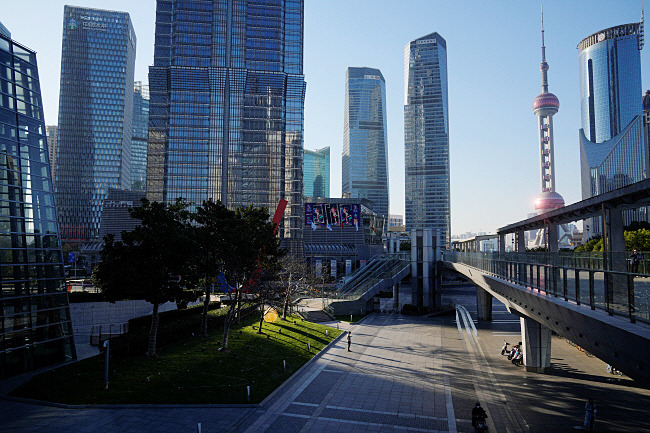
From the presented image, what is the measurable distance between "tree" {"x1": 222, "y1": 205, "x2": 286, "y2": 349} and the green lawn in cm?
238

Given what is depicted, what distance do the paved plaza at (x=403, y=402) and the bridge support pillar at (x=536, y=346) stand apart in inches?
33.5

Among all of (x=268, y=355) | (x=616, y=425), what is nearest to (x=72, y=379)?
(x=268, y=355)

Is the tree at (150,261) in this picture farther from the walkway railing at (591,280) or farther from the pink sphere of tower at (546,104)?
the pink sphere of tower at (546,104)

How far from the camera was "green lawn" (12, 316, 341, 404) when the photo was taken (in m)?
20.7

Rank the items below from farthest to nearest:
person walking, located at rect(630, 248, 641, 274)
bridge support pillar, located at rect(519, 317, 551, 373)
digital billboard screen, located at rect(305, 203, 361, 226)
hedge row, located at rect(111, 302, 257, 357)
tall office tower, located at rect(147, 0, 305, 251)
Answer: digital billboard screen, located at rect(305, 203, 361, 226), tall office tower, located at rect(147, 0, 305, 251), bridge support pillar, located at rect(519, 317, 551, 373), hedge row, located at rect(111, 302, 257, 357), person walking, located at rect(630, 248, 641, 274)

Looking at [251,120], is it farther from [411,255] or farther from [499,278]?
[499,278]

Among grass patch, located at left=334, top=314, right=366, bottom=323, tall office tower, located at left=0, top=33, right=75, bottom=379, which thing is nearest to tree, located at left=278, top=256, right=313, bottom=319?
grass patch, located at left=334, top=314, right=366, bottom=323

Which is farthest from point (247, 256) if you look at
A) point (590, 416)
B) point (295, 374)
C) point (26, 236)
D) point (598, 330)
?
point (598, 330)

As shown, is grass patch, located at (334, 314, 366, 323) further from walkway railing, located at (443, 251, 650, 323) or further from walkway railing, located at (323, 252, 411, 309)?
walkway railing, located at (443, 251, 650, 323)

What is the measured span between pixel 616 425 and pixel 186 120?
311ft

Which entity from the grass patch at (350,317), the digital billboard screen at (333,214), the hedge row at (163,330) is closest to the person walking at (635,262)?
the hedge row at (163,330)

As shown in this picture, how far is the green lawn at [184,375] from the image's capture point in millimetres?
20703

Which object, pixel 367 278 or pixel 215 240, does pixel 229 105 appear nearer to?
pixel 367 278

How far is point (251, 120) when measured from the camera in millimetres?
99500
